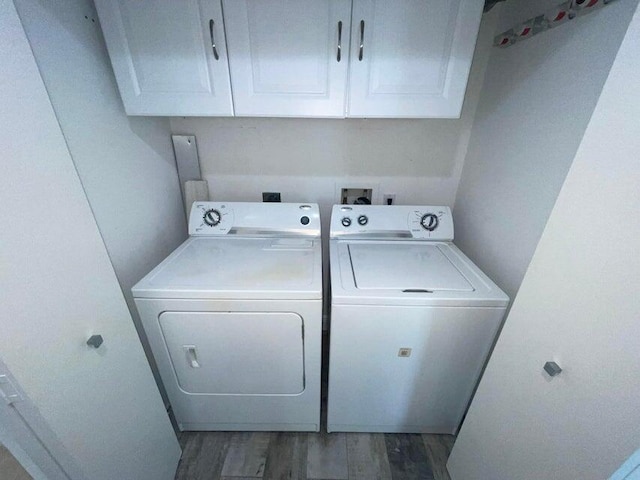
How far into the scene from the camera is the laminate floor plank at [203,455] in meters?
1.36

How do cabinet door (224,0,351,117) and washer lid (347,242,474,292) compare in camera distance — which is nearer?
cabinet door (224,0,351,117)

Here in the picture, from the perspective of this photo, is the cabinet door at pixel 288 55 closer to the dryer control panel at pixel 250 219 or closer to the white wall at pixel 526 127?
the dryer control panel at pixel 250 219

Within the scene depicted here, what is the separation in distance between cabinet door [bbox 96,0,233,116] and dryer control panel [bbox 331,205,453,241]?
88 cm

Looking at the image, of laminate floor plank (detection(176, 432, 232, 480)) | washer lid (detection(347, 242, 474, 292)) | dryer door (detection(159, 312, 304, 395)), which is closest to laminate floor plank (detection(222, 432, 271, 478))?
laminate floor plank (detection(176, 432, 232, 480))

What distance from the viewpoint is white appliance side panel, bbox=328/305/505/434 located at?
114cm

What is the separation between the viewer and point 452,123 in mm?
1624

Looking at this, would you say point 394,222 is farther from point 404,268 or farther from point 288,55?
point 288,55

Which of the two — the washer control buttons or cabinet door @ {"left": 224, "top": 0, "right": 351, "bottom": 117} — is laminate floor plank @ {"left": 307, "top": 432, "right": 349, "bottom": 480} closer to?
the washer control buttons

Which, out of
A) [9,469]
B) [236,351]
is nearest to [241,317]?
[236,351]

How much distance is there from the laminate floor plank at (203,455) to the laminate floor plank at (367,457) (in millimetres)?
734

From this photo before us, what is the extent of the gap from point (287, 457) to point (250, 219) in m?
1.41

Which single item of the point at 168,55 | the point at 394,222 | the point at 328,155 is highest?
the point at 168,55

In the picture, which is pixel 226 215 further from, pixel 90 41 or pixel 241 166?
pixel 90 41

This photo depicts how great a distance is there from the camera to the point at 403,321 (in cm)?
114
